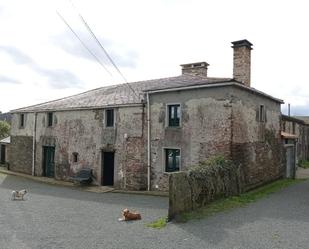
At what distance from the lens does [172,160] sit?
1794 centimetres

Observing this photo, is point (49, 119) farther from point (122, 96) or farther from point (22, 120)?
point (122, 96)

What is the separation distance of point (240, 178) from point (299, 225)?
5.64 meters

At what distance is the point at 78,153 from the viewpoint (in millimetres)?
22141

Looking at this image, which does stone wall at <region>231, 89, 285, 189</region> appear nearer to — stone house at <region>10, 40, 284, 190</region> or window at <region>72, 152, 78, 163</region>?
stone house at <region>10, 40, 284, 190</region>

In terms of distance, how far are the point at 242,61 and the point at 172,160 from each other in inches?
256

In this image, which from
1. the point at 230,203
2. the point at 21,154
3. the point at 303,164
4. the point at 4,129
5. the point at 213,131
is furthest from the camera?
the point at 4,129

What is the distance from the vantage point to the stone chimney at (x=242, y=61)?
→ 18641mm

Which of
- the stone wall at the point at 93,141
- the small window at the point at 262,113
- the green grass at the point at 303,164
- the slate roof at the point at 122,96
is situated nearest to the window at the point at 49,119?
the stone wall at the point at 93,141

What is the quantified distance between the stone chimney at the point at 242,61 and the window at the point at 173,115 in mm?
3788

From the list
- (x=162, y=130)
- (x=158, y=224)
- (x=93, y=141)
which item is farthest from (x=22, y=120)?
(x=158, y=224)

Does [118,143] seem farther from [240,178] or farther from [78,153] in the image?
[240,178]

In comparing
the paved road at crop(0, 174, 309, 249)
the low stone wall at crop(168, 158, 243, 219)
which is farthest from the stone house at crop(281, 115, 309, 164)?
the paved road at crop(0, 174, 309, 249)

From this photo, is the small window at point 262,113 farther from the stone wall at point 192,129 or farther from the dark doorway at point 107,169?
the dark doorway at point 107,169

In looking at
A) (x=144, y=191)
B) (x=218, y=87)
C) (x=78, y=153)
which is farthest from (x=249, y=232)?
(x=78, y=153)
